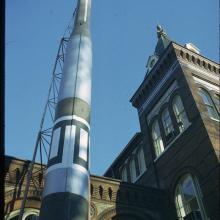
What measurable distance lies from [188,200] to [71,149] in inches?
277

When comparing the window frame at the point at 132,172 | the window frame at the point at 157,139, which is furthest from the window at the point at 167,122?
the window frame at the point at 132,172

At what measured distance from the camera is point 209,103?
756 inches

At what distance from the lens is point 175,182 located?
16938 mm

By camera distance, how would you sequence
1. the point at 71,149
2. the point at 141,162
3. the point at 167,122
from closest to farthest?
1. the point at 71,149
2. the point at 167,122
3. the point at 141,162

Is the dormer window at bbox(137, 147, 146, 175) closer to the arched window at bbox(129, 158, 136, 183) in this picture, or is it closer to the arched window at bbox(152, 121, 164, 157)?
the arched window at bbox(129, 158, 136, 183)

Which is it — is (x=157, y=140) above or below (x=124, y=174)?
below

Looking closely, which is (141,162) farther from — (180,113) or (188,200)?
(188,200)

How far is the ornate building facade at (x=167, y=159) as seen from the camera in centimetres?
1420

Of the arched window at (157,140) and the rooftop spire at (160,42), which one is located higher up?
the rooftop spire at (160,42)

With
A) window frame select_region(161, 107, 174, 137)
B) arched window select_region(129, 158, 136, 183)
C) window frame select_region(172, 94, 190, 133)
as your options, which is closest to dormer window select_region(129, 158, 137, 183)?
arched window select_region(129, 158, 136, 183)

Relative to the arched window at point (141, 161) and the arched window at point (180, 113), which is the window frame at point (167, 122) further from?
the arched window at point (141, 161)

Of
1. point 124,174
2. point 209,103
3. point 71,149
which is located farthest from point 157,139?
point 71,149

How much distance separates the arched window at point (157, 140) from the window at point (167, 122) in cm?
78

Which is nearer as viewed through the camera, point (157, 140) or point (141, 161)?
point (157, 140)
